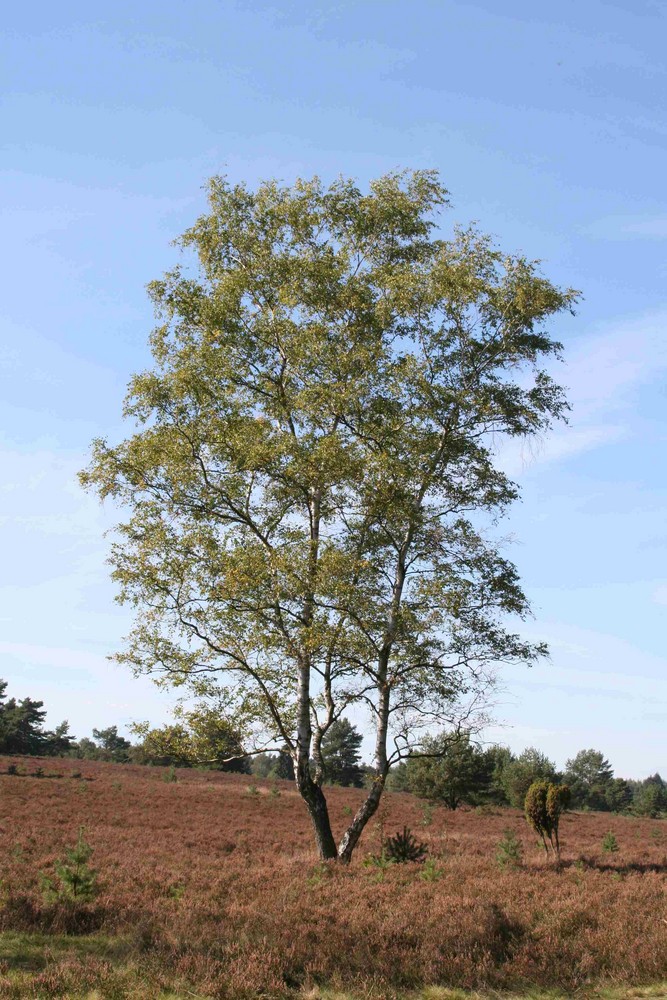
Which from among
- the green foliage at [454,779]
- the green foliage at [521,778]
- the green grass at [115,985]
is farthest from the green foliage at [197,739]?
the green foliage at [521,778]

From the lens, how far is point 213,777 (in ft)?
184

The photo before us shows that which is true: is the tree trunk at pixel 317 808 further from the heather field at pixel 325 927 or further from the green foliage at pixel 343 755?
the green foliage at pixel 343 755

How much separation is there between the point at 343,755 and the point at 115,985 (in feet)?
254

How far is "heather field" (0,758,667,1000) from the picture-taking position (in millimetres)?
9438

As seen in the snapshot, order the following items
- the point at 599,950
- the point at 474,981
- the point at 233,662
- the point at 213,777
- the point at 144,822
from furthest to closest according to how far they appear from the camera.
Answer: the point at 213,777 < the point at 144,822 < the point at 233,662 < the point at 599,950 < the point at 474,981

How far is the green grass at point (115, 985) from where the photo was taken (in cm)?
866

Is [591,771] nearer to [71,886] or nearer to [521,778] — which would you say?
[521,778]

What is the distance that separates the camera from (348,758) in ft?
273

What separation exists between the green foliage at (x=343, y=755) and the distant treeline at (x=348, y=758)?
0.10 meters

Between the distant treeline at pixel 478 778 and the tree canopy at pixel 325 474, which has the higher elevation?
the tree canopy at pixel 325 474

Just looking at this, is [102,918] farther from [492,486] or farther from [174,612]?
[492,486]

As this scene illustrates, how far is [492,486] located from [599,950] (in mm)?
11493

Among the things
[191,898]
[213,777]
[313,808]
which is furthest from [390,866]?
[213,777]

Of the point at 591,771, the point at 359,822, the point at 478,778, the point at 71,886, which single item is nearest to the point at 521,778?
the point at 478,778
